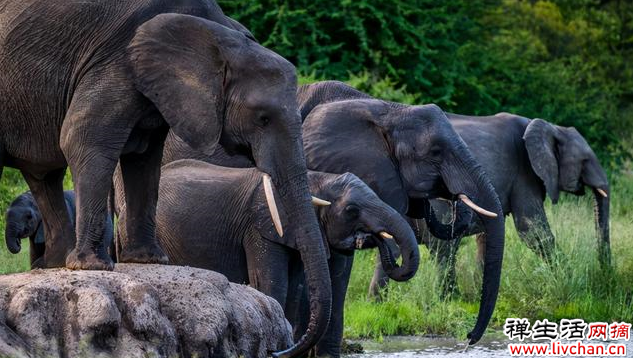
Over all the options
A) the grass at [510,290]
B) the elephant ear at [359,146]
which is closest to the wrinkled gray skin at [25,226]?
the grass at [510,290]

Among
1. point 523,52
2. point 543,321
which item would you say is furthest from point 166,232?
point 523,52

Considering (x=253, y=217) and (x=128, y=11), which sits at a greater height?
(x=128, y=11)

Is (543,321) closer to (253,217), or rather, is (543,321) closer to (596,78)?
(253,217)

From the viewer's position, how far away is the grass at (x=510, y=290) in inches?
508

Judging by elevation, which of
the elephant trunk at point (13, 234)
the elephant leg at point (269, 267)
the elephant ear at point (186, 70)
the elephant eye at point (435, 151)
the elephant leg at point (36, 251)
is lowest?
the elephant leg at point (36, 251)

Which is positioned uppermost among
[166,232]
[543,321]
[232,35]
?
[232,35]

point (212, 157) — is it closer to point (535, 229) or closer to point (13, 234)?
point (13, 234)

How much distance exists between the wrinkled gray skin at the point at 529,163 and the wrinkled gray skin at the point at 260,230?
526 cm

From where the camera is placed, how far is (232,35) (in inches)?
318

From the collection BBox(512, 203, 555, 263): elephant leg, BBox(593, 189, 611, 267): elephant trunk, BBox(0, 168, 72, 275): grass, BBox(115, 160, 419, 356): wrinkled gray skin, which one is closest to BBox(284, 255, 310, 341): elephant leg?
BBox(115, 160, 419, 356): wrinkled gray skin

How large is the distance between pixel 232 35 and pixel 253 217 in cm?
232

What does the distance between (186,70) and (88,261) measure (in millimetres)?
1162

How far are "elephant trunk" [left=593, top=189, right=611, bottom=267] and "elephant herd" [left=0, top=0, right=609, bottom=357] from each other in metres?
3.48

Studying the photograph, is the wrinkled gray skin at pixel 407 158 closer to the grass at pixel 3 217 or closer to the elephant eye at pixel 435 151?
the elephant eye at pixel 435 151
